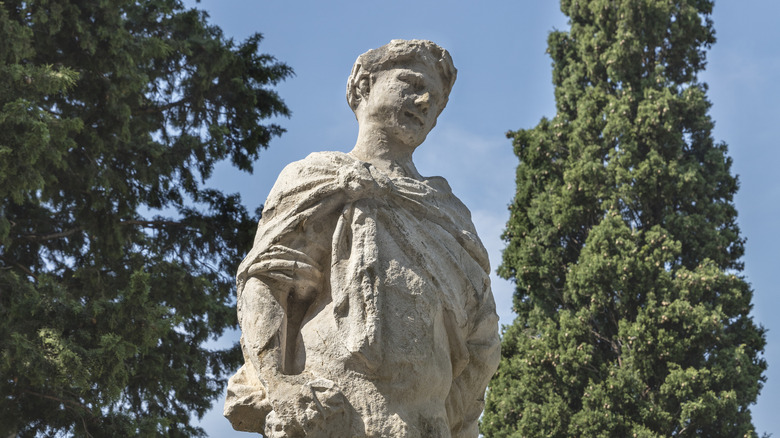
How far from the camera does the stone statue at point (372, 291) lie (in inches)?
148

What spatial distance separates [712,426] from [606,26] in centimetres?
696

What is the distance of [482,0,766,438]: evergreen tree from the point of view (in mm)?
14016

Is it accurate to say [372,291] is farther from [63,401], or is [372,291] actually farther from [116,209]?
[116,209]

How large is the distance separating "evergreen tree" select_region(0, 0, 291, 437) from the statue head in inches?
252

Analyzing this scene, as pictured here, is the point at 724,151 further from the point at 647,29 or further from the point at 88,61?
the point at 88,61

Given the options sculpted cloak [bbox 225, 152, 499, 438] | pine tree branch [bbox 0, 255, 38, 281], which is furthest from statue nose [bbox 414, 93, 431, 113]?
pine tree branch [bbox 0, 255, 38, 281]

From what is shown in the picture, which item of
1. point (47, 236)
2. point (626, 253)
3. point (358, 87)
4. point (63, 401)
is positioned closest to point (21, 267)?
point (47, 236)

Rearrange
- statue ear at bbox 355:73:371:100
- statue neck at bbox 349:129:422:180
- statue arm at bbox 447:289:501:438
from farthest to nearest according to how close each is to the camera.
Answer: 1. statue ear at bbox 355:73:371:100
2. statue neck at bbox 349:129:422:180
3. statue arm at bbox 447:289:501:438

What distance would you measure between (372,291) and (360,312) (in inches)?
3.8

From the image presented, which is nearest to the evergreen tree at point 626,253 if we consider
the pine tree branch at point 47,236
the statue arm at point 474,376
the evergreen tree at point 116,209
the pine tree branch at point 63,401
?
the evergreen tree at point 116,209

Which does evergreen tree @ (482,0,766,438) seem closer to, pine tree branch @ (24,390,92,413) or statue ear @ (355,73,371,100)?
pine tree branch @ (24,390,92,413)

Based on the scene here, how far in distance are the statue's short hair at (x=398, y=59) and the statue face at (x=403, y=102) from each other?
3 centimetres

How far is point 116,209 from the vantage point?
13477 millimetres

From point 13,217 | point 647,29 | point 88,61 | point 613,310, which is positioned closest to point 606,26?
point 647,29
